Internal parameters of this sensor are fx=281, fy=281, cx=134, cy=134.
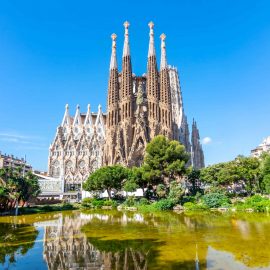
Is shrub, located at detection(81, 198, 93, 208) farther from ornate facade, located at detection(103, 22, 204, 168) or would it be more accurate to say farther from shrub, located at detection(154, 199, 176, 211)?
ornate facade, located at detection(103, 22, 204, 168)

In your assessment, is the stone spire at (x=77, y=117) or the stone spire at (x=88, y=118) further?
the stone spire at (x=77, y=117)

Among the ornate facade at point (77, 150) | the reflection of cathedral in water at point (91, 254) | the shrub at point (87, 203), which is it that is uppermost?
the ornate facade at point (77, 150)

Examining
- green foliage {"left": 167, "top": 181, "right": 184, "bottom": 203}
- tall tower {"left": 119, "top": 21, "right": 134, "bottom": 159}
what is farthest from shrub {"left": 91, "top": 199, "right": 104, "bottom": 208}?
tall tower {"left": 119, "top": 21, "right": 134, "bottom": 159}

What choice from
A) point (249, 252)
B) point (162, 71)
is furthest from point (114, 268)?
point (162, 71)

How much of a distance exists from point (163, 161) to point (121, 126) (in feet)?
70.3

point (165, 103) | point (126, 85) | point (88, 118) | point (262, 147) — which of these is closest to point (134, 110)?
point (126, 85)

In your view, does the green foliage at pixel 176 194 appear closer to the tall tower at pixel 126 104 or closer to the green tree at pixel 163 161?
the green tree at pixel 163 161

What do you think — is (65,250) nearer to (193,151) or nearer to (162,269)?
(162,269)

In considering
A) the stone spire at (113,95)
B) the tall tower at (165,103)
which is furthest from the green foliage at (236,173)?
the stone spire at (113,95)

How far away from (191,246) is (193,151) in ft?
234

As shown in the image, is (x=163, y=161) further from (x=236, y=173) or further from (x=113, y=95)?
(x=113, y=95)

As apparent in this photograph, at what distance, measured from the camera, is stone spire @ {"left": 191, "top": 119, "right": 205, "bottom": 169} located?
8056 centimetres

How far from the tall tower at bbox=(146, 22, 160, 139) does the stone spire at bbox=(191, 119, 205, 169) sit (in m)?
26.1

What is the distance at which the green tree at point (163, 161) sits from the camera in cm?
3844
